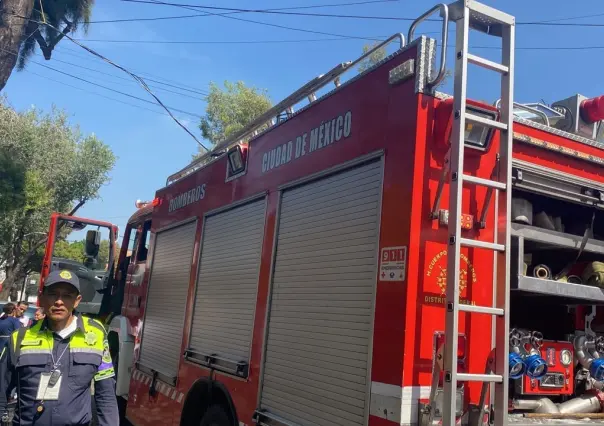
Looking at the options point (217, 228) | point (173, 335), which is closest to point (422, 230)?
point (217, 228)

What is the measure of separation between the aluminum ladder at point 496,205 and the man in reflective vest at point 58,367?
182cm

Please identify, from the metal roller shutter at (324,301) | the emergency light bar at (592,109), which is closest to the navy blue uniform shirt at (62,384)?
the metal roller shutter at (324,301)

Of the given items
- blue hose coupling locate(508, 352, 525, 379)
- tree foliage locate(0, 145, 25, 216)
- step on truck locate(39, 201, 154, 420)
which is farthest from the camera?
tree foliage locate(0, 145, 25, 216)

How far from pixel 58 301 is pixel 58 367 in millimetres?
340

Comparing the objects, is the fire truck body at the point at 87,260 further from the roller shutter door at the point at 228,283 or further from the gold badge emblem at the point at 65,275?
the gold badge emblem at the point at 65,275

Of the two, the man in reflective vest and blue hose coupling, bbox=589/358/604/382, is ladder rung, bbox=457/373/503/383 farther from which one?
the man in reflective vest

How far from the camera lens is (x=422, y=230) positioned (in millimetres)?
2799

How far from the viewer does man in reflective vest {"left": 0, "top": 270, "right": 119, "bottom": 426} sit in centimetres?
283

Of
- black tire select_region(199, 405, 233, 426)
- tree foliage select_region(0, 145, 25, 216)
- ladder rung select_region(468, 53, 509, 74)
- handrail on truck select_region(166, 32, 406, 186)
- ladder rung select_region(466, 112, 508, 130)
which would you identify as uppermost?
tree foliage select_region(0, 145, 25, 216)

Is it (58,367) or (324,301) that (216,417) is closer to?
(324,301)

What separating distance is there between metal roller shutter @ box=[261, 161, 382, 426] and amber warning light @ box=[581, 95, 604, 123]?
203 cm

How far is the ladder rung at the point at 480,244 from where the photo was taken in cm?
264

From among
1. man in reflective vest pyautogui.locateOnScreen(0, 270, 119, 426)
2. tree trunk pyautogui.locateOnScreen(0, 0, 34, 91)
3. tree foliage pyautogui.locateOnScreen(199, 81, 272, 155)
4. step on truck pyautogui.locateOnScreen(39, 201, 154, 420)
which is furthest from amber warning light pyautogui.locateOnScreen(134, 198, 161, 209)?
tree foliage pyautogui.locateOnScreen(199, 81, 272, 155)

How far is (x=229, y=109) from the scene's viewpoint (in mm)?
23688
